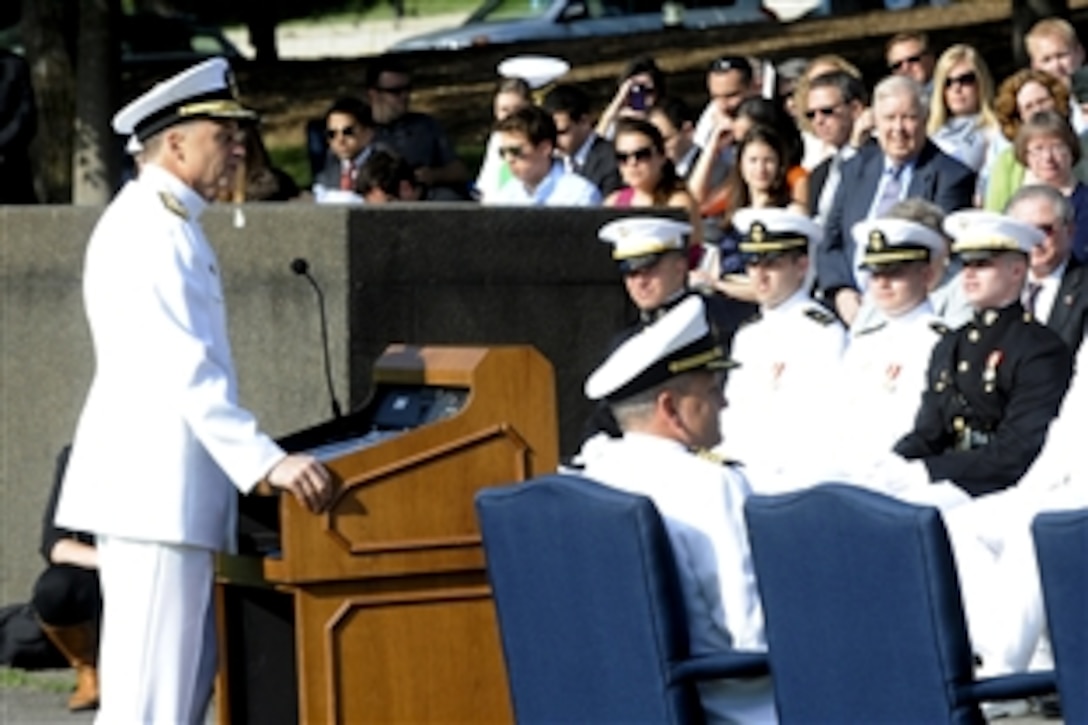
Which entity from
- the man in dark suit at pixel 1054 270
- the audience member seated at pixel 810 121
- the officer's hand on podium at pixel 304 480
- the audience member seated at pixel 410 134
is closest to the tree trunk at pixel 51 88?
the audience member seated at pixel 410 134

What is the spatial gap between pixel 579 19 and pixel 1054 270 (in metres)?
18.9

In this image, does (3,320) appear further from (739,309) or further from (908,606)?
(908,606)

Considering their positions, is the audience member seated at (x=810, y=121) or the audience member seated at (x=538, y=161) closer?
the audience member seated at (x=538, y=161)

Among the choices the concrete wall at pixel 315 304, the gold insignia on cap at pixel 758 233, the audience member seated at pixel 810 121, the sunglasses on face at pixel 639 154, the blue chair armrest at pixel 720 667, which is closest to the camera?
the blue chair armrest at pixel 720 667

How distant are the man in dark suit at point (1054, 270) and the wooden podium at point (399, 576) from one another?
2774 millimetres

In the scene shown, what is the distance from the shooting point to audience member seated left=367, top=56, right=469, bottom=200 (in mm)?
13594

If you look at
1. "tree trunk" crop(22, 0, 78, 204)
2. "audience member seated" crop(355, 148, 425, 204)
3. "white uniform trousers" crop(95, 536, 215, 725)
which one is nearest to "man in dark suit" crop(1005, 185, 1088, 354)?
"audience member seated" crop(355, 148, 425, 204)

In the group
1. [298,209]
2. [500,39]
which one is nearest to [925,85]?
[298,209]

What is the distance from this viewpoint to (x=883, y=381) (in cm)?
948

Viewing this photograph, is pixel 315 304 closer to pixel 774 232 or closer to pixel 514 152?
pixel 774 232

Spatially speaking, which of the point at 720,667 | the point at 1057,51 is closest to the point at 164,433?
the point at 720,667

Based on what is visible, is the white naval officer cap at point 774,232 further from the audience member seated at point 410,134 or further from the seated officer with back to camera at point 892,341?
the audience member seated at point 410,134

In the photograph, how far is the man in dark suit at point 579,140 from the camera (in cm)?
1288

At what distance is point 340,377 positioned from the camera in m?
10.2
